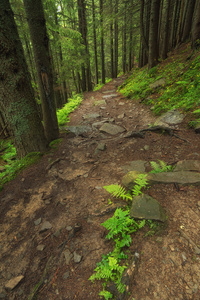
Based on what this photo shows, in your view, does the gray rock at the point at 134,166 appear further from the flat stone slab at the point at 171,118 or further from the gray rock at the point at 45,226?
the flat stone slab at the point at 171,118

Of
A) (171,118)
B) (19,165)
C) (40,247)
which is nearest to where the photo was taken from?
(40,247)

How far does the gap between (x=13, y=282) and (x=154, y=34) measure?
496 inches

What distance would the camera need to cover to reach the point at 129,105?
9188 millimetres

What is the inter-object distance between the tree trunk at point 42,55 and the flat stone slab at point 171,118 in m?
4.16

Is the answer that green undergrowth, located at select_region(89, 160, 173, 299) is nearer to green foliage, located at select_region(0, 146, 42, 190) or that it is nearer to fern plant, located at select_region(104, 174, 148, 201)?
fern plant, located at select_region(104, 174, 148, 201)

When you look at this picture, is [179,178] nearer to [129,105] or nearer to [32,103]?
[32,103]

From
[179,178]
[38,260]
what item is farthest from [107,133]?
[38,260]

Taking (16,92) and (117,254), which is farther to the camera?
(16,92)

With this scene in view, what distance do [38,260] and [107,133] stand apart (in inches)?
198

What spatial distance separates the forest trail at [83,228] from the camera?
1.76 meters

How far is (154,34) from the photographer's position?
30.5 ft

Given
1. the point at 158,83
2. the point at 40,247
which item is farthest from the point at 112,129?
the point at 40,247

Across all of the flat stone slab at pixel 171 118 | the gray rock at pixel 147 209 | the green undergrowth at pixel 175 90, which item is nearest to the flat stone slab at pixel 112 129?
the flat stone slab at pixel 171 118

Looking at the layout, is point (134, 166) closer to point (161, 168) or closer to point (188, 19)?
point (161, 168)
